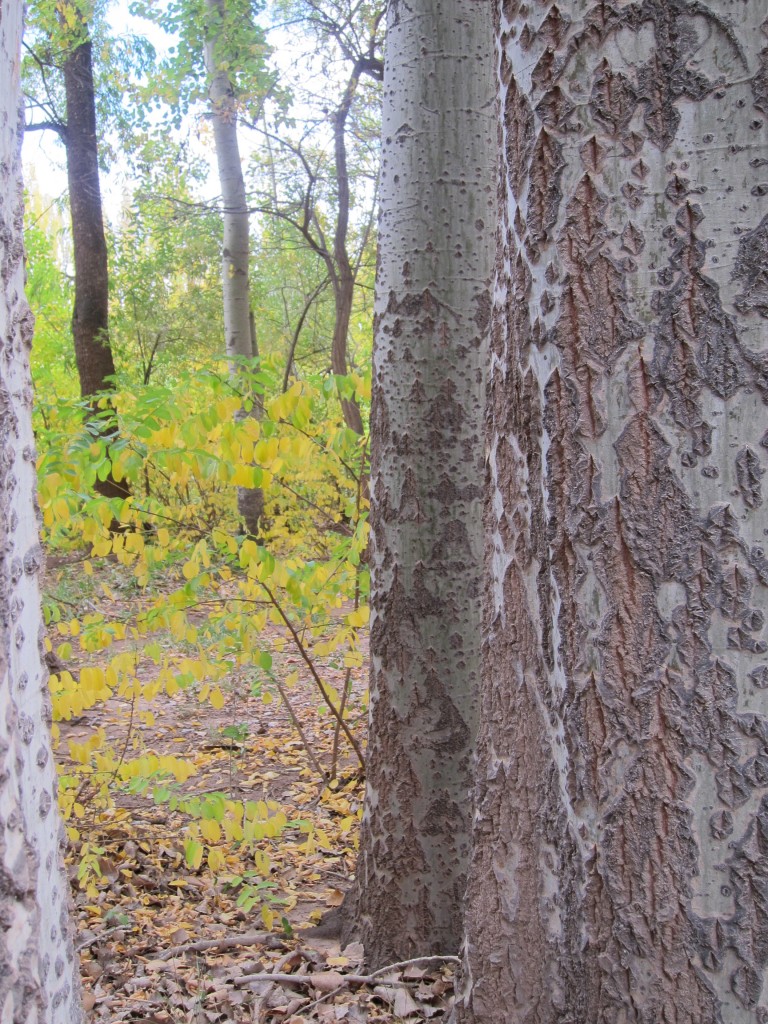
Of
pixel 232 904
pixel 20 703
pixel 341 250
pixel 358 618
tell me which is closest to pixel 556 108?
pixel 20 703

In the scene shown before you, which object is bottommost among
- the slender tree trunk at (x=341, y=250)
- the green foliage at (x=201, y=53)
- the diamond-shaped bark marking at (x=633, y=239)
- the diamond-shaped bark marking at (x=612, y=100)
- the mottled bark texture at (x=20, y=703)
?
the mottled bark texture at (x=20, y=703)

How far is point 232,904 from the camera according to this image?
364 centimetres

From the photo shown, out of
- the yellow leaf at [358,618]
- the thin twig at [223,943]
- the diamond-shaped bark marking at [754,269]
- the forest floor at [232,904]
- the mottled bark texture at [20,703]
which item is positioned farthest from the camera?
the yellow leaf at [358,618]

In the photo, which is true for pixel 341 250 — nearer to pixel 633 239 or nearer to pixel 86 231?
pixel 86 231

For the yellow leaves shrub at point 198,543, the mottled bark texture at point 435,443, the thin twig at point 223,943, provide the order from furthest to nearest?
the thin twig at point 223,943 → the yellow leaves shrub at point 198,543 → the mottled bark texture at point 435,443

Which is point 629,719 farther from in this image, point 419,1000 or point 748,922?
point 419,1000

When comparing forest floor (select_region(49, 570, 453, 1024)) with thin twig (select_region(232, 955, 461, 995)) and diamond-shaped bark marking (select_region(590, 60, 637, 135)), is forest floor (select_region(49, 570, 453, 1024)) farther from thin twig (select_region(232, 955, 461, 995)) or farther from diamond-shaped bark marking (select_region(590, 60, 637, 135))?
diamond-shaped bark marking (select_region(590, 60, 637, 135))

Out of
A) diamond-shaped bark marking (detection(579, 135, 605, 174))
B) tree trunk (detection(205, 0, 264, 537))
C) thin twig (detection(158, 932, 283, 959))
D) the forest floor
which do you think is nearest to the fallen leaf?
the forest floor

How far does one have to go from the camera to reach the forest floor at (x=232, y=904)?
249cm

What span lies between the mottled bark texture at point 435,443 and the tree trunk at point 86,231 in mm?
9864

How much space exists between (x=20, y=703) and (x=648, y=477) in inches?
39.0

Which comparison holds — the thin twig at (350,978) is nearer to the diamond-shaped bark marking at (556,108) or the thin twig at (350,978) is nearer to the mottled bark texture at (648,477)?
the mottled bark texture at (648,477)

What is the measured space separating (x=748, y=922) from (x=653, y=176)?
1215mm

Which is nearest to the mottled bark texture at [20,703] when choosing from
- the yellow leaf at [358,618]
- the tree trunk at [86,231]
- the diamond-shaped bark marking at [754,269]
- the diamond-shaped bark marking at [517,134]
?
the diamond-shaped bark marking at [517,134]
